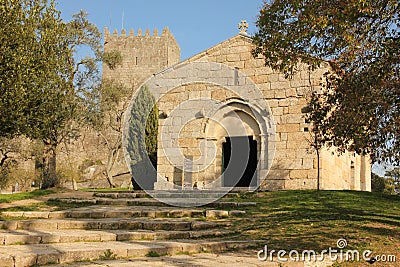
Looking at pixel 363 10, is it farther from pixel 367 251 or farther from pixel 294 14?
pixel 367 251

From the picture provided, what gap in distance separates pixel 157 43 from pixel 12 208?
120 ft

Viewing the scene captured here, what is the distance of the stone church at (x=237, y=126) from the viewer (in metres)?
17.8

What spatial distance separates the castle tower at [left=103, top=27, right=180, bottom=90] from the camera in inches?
1852

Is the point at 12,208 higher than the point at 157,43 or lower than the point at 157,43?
lower

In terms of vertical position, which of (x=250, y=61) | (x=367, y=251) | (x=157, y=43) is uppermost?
(x=157, y=43)

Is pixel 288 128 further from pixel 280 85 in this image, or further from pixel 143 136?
pixel 143 136

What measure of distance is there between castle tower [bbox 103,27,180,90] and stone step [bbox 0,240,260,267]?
3951cm

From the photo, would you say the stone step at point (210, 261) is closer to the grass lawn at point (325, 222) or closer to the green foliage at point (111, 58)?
the grass lawn at point (325, 222)

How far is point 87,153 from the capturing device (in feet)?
145

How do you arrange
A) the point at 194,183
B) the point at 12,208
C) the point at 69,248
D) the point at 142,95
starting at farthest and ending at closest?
the point at 142,95
the point at 194,183
the point at 12,208
the point at 69,248

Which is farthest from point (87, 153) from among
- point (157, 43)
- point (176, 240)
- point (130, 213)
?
point (176, 240)

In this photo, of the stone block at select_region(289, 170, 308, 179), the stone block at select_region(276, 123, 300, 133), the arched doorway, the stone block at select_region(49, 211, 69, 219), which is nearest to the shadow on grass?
the stone block at select_region(289, 170, 308, 179)

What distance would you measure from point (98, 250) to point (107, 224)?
264 cm

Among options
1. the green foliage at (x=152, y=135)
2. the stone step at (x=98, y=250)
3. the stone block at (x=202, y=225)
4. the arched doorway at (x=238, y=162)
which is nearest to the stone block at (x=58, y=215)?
the stone block at (x=202, y=225)
